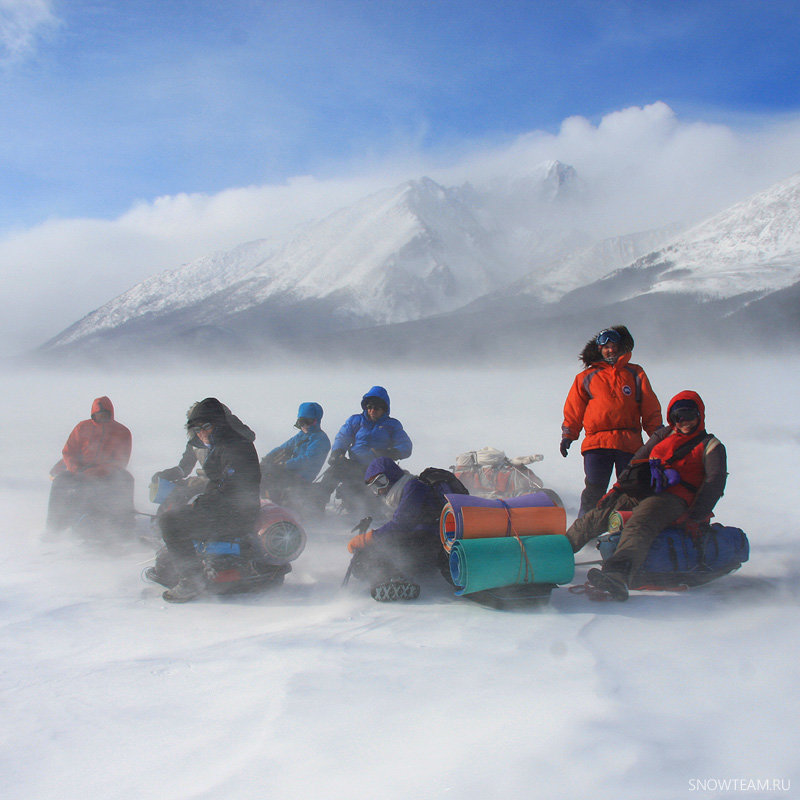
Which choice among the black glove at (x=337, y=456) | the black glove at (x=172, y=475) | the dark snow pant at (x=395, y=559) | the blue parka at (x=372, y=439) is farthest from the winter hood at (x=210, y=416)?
the black glove at (x=337, y=456)

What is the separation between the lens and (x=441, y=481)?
4.86 m

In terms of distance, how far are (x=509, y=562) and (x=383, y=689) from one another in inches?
56.9

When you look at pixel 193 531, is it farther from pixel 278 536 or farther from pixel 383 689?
pixel 383 689

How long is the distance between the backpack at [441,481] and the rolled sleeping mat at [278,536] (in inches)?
39.3

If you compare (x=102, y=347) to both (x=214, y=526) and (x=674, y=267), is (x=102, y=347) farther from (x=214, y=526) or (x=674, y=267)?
(x=214, y=526)

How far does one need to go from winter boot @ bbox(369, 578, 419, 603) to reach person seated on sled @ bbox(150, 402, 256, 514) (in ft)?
4.51

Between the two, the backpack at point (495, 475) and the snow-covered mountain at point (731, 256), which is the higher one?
the snow-covered mountain at point (731, 256)

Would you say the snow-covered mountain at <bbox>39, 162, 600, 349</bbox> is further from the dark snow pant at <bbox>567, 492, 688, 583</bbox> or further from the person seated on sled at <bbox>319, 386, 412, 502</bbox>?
the dark snow pant at <bbox>567, 492, 688, 583</bbox>

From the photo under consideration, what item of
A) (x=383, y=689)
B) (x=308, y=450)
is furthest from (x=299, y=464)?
(x=383, y=689)

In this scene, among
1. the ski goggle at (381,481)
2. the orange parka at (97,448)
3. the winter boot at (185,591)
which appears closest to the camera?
the winter boot at (185,591)

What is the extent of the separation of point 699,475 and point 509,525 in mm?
1487

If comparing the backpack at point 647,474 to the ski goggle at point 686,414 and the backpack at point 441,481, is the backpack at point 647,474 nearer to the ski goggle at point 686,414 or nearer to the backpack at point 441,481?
the ski goggle at point 686,414

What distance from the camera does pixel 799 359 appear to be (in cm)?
3275

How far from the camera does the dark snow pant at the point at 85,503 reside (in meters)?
6.59
